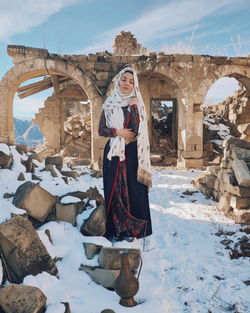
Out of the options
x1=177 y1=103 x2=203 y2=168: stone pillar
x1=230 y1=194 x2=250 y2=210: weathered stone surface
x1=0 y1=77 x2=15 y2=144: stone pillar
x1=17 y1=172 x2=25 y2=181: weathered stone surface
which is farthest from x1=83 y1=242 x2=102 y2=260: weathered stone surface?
x1=177 y1=103 x2=203 y2=168: stone pillar

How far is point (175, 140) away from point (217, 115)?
3485mm

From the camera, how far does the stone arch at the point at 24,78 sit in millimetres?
7889

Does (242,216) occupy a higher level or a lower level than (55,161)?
lower

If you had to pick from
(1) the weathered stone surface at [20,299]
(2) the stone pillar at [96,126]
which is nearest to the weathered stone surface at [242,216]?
(1) the weathered stone surface at [20,299]

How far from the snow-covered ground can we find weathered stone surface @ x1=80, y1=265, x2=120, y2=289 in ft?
0.17

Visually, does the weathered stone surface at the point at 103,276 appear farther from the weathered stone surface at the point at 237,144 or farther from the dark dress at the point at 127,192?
the weathered stone surface at the point at 237,144

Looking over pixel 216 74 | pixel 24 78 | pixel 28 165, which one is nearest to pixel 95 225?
pixel 28 165

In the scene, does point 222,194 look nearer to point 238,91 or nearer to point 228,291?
point 228,291

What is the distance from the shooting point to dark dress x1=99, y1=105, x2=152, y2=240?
2838 mm

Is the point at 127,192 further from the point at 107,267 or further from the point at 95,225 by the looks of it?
the point at 107,267

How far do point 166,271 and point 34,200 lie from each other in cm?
154

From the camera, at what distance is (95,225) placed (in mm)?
2932

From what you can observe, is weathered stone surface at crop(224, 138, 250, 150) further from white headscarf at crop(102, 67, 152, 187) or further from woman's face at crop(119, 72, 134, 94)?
woman's face at crop(119, 72, 134, 94)

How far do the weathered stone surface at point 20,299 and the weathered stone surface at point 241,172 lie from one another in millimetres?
3153
